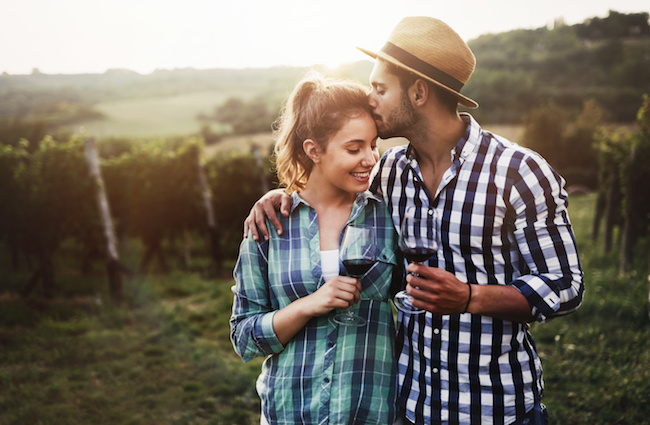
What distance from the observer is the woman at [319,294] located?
1658 mm

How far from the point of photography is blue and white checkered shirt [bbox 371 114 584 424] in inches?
60.1

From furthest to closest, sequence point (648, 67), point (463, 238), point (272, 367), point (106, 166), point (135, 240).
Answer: point (648, 67) < point (135, 240) < point (106, 166) < point (272, 367) < point (463, 238)

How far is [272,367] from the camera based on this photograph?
1748 mm

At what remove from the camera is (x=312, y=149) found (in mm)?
1861

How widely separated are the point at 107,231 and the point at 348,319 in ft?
24.4

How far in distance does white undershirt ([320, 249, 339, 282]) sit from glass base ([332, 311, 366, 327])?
15 cm

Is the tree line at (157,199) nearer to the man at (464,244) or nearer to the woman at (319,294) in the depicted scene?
the man at (464,244)

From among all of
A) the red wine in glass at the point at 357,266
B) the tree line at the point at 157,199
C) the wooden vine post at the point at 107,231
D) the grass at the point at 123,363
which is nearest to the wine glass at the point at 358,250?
the red wine in glass at the point at 357,266

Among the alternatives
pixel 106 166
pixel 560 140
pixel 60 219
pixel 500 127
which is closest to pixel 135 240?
pixel 106 166

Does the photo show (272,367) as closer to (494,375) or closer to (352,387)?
(352,387)

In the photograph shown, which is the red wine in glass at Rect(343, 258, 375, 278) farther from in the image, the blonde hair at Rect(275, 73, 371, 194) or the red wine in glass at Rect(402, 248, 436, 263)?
the blonde hair at Rect(275, 73, 371, 194)

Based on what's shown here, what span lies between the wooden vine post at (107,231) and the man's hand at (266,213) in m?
6.87

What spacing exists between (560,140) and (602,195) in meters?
21.6

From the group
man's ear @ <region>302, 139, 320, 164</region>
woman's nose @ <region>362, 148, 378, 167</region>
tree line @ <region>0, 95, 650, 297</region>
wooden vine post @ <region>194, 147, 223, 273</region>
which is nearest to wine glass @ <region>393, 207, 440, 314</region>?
woman's nose @ <region>362, 148, 378, 167</region>
